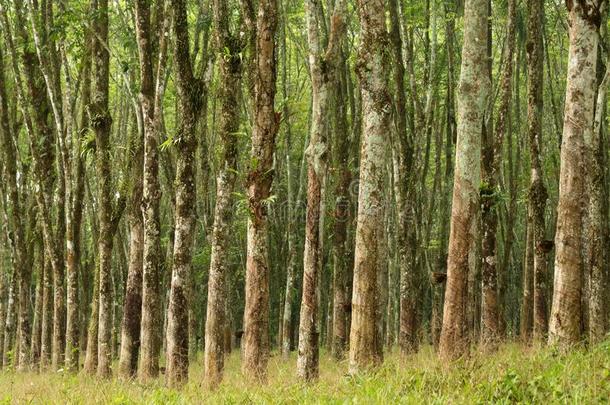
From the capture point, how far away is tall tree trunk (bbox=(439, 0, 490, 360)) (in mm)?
8195

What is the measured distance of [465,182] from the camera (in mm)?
8367

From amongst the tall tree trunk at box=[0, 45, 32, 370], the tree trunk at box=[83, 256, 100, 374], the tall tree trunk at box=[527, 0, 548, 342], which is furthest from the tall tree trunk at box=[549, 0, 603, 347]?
the tall tree trunk at box=[0, 45, 32, 370]

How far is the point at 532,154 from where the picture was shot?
1248cm

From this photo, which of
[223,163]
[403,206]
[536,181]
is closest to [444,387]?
[223,163]

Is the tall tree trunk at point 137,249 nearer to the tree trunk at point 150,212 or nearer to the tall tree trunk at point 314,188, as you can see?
the tree trunk at point 150,212

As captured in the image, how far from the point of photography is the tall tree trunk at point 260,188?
907cm

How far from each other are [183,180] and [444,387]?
17.4 ft

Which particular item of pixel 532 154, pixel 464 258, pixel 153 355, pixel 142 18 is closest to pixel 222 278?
pixel 153 355

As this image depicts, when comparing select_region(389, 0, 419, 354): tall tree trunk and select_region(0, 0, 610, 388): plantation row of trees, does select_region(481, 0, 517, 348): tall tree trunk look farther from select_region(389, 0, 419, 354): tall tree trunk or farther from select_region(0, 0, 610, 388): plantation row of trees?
select_region(389, 0, 419, 354): tall tree trunk

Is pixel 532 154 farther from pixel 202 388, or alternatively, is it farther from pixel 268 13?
pixel 202 388

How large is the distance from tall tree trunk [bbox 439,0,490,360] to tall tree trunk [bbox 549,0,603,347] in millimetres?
992

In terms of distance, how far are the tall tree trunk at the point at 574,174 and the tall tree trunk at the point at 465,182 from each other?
99 cm

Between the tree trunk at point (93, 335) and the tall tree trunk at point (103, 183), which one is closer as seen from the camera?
the tall tree trunk at point (103, 183)

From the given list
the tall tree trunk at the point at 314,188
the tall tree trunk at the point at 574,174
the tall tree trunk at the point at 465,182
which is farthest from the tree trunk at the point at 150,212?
the tall tree trunk at the point at 574,174
